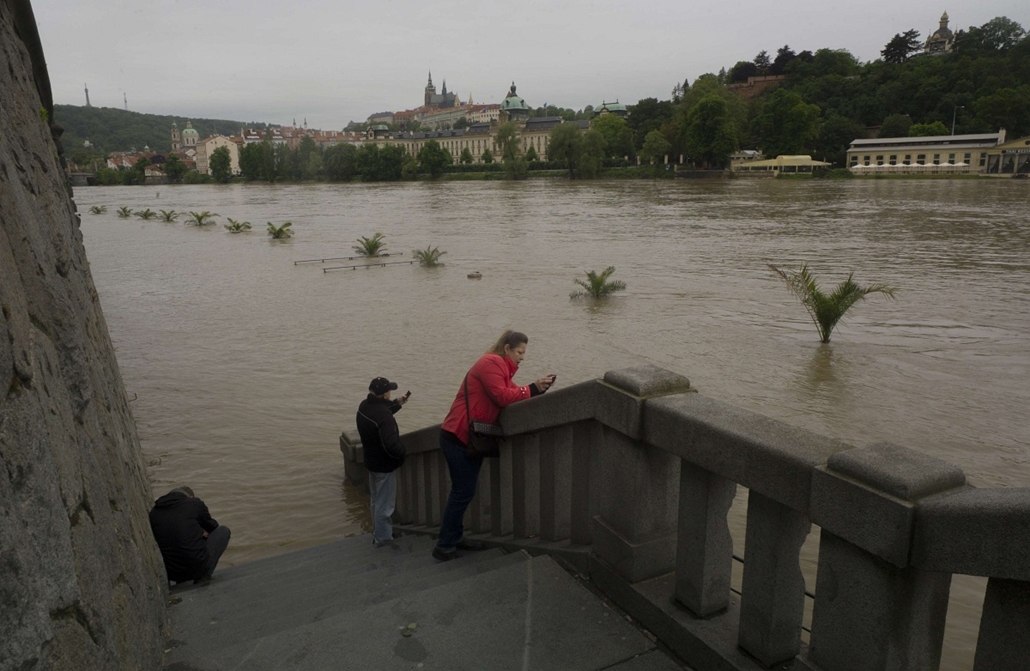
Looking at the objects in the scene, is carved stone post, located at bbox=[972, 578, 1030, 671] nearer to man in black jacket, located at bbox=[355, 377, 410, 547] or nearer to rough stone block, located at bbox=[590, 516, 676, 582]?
rough stone block, located at bbox=[590, 516, 676, 582]

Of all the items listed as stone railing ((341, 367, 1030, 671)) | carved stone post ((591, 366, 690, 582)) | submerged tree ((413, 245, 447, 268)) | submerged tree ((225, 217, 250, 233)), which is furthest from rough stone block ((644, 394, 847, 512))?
submerged tree ((225, 217, 250, 233))

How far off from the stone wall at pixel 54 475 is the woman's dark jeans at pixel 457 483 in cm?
168

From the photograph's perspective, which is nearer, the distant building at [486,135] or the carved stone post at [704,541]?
the carved stone post at [704,541]

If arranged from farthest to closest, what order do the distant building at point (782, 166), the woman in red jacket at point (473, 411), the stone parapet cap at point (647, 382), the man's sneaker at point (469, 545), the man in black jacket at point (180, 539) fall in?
the distant building at point (782, 166)
the man in black jacket at point (180, 539)
the man's sneaker at point (469, 545)
the woman in red jacket at point (473, 411)
the stone parapet cap at point (647, 382)

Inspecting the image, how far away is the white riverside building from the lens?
8431cm

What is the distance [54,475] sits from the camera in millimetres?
2270

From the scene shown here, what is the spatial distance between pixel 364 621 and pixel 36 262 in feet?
7.07

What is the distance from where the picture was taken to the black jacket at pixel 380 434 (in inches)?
229

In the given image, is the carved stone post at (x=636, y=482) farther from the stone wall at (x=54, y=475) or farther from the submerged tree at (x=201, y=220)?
the submerged tree at (x=201, y=220)

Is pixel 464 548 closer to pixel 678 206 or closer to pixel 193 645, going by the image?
pixel 193 645

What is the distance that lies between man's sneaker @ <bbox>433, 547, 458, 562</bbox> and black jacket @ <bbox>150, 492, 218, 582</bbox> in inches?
68.7

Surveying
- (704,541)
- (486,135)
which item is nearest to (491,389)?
(704,541)

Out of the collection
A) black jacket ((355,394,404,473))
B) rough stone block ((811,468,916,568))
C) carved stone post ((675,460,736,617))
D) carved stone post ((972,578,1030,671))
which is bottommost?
black jacket ((355,394,404,473))

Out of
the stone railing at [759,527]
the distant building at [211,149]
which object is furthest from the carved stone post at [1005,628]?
the distant building at [211,149]
